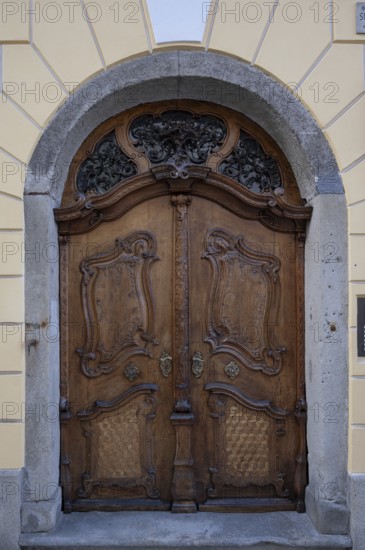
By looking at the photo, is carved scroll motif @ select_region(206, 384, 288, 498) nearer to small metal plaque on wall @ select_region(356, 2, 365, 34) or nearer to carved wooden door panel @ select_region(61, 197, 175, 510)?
carved wooden door panel @ select_region(61, 197, 175, 510)

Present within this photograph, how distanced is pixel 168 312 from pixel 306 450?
1.65 meters

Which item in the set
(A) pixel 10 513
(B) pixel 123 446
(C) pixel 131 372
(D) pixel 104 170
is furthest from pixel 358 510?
(D) pixel 104 170

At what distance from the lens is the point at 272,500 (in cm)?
458

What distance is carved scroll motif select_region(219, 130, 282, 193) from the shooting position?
4645mm


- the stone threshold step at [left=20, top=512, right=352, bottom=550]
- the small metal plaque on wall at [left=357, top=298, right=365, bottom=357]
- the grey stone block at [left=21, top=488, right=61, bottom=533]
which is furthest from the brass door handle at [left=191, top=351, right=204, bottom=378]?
the grey stone block at [left=21, top=488, right=61, bottom=533]

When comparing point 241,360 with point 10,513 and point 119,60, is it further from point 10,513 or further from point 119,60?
point 119,60

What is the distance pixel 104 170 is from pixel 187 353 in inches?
67.3

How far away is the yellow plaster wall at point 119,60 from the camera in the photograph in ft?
13.8

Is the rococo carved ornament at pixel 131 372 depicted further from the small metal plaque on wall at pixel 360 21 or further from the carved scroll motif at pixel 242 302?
the small metal plaque on wall at pixel 360 21

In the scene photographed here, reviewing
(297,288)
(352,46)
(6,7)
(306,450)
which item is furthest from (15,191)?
(306,450)

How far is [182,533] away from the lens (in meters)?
4.21

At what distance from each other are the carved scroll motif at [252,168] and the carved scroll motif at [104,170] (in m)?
0.82

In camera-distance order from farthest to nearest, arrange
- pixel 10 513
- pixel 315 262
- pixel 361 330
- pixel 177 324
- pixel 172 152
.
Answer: pixel 172 152 → pixel 177 324 → pixel 315 262 → pixel 361 330 → pixel 10 513

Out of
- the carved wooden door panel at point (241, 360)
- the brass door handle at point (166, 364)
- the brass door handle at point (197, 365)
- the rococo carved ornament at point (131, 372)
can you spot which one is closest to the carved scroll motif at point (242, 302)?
the carved wooden door panel at point (241, 360)
